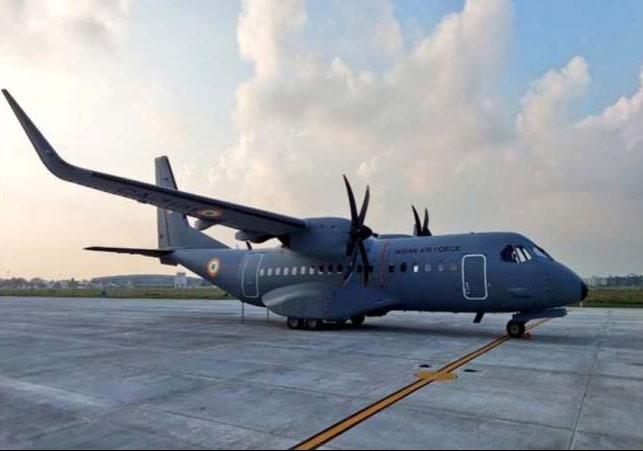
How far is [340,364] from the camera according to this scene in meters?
9.37

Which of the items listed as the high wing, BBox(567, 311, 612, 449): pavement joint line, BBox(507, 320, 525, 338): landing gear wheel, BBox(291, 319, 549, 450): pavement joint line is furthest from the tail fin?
BBox(567, 311, 612, 449): pavement joint line

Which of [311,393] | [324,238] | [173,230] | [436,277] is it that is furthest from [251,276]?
[311,393]

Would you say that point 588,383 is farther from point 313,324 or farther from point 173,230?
point 173,230

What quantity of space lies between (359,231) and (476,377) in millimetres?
8409

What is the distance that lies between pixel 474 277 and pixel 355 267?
4.32 m

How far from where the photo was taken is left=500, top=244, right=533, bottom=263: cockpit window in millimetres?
13492

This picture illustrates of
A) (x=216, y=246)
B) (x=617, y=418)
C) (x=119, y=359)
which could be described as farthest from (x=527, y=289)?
(x=216, y=246)

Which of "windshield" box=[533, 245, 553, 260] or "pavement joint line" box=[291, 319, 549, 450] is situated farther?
"windshield" box=[533, 245, 553, 260]

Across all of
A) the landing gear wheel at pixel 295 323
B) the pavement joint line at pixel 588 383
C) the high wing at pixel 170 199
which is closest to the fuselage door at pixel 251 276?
the high wing at pixel 170 199

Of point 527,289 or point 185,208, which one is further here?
point 185,208

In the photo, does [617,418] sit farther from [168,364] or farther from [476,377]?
[168,364]

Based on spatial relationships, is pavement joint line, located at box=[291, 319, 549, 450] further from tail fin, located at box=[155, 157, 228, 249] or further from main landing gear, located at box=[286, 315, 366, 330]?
tail fin, located at box=[155, 157, 228, 249]

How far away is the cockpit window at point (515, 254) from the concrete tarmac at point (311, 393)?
2.35 meters

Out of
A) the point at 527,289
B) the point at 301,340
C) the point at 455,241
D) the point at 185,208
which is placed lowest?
the point at 301,340
